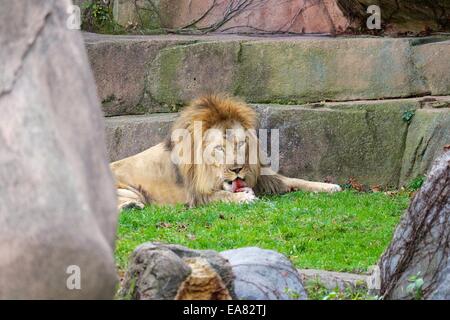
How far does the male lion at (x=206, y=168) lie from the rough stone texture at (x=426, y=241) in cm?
432

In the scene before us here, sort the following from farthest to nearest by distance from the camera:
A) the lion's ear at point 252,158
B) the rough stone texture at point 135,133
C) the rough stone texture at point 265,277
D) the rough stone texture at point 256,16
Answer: the rough stone texture at point 256,16
the rough stone texture at point 135,133
the lion's ear at point 252,158
the rough stone texture at point 265,277

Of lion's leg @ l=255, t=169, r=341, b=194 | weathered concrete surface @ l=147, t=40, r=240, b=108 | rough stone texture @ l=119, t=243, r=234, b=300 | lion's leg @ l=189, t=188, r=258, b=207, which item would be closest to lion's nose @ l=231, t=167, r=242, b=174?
lion's leg @ l=189, t=188, r=258, b=207

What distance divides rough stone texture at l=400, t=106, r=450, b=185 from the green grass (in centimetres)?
57

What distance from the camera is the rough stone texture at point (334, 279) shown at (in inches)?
249

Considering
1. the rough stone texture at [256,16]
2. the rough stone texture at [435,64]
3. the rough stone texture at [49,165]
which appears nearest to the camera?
the rough stone texture at [49,165]

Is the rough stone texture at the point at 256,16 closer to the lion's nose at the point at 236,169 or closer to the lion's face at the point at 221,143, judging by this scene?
the lion's face at the point at 221,143

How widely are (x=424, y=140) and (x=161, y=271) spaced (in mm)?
6049

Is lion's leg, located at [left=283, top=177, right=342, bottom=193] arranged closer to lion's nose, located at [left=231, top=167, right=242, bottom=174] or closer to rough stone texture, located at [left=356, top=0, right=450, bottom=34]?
lion's nose, located at [left=231, top=167, right=242, bottom=174]

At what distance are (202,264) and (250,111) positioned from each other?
5509 millimetres

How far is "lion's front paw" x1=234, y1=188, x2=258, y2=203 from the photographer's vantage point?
33.4 feet

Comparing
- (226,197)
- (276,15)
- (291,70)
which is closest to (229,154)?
(226,197)

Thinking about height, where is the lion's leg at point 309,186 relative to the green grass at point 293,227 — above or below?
below

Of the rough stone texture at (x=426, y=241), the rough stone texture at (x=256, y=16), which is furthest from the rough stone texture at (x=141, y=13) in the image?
the rough stone texture at (x=426, y=241)

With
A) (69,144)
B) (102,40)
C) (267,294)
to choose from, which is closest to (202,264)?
(267,294)
